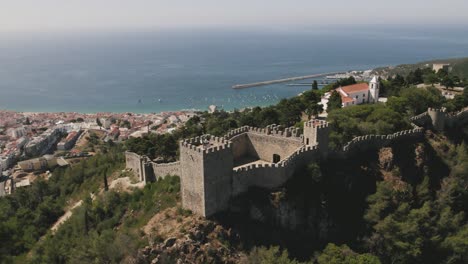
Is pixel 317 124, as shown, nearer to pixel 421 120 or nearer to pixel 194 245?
pixel 194 245

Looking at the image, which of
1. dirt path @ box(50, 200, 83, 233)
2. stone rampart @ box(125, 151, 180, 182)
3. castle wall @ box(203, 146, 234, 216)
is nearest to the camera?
castle wall @ box(203, 146, 234, 216)

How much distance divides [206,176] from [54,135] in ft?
229

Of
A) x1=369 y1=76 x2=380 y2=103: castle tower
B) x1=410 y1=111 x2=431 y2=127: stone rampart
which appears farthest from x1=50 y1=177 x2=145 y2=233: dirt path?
x1=369 y1=76 x2=380 y2=103: castle tower

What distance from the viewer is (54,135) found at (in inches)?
3088

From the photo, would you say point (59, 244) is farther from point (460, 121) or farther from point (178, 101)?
point (178, 101)

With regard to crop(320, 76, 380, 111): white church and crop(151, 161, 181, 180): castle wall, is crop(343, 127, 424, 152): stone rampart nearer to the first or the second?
crop(151, 161, 181, 180): castle wall

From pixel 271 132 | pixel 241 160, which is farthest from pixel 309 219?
pixel 271 132

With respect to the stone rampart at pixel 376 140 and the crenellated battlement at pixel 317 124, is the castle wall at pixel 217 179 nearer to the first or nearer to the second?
the crenellated battlement at pixel 317 124

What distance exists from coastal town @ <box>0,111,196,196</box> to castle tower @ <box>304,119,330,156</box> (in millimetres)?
41477

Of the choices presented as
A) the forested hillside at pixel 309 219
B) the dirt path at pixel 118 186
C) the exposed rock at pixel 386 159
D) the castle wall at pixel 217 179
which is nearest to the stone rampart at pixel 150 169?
the dirt path at pixel 118 186

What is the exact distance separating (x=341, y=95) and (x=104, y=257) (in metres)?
31.5

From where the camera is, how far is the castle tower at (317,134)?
2208 cm

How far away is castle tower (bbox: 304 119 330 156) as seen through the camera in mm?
22078

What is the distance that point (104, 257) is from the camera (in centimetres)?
1867
